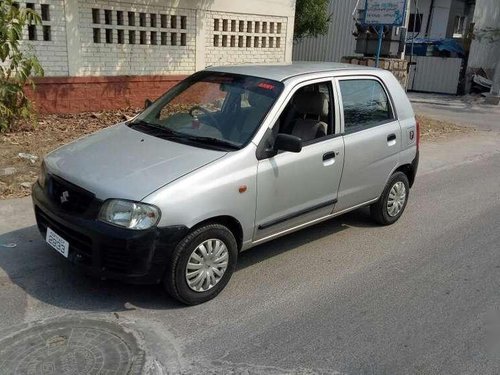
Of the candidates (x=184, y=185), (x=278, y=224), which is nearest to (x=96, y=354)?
Result: (x=184, y=185)

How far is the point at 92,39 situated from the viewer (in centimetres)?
881

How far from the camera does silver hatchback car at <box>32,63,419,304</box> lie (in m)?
3.39

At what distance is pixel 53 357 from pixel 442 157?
7.91 meters

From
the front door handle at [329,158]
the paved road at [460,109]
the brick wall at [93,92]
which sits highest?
the front door handle at [329,158]

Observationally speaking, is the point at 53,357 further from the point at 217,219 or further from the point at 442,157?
the point at 442,157

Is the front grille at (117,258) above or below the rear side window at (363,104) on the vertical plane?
below

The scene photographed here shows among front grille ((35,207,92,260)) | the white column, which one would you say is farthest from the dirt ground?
front grille ((35,207,92,260))

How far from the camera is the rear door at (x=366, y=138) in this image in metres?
4.68

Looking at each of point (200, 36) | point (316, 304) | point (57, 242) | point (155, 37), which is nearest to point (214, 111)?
point (57, 242)

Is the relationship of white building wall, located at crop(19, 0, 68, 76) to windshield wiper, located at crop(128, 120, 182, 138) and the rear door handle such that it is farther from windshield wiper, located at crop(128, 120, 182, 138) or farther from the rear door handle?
the rear door handle

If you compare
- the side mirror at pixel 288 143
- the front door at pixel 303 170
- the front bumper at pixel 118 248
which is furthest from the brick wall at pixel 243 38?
the front bumper at pixel 118 248

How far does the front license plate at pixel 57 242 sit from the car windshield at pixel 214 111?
3.78 feet

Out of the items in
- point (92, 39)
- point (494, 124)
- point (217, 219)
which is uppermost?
point (92, 39)

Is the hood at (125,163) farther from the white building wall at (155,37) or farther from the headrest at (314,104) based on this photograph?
the white building wall at (155,37)
